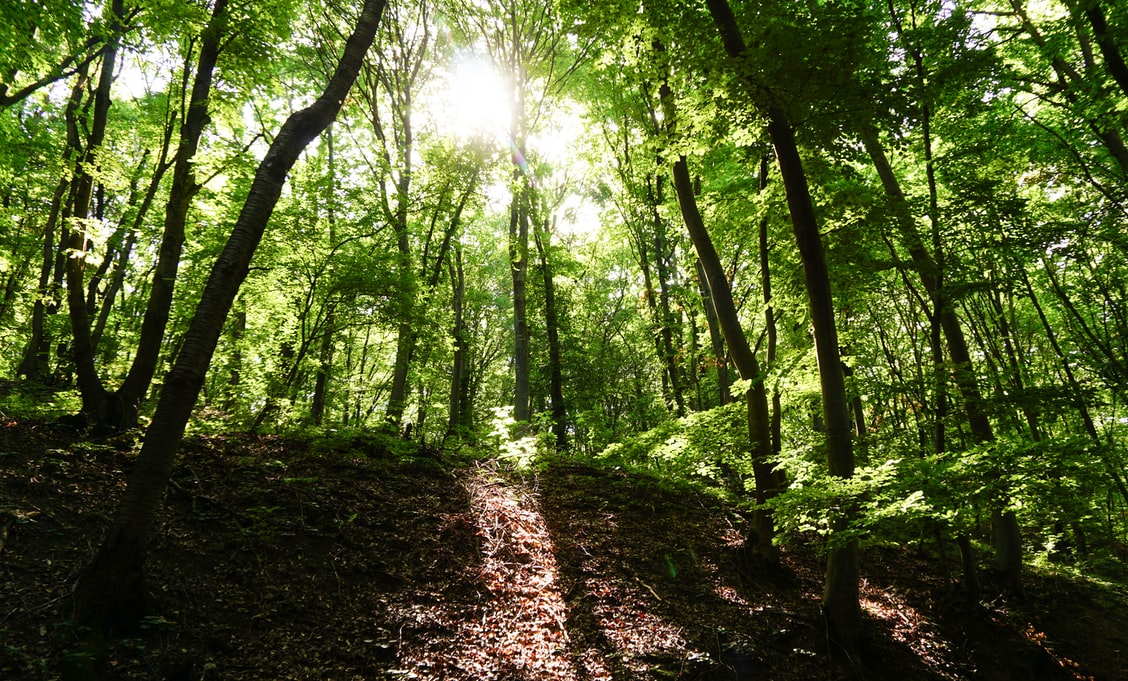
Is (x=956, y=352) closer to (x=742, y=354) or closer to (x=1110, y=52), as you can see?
(x=742, y=354)

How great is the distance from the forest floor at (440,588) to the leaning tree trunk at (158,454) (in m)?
0.24

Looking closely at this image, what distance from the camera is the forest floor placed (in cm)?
403

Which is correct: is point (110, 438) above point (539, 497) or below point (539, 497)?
above

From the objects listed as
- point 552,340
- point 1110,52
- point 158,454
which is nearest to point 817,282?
point 1110,52

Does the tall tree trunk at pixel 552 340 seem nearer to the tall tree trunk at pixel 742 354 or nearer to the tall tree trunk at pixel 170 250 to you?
the tall tree trunk at pixel 742 354

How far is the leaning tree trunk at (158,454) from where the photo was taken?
350 centimetres

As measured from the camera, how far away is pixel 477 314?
2550cm

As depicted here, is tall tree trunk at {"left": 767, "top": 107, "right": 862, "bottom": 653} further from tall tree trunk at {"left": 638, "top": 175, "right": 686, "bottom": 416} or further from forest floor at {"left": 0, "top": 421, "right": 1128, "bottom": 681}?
tall tree trunk at {"left": 638, "top": 175, "right": 686, "bottom": 416}

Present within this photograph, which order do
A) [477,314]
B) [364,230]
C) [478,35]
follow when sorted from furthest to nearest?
1. [477,314]
2. [478,35]
3. [364,230]

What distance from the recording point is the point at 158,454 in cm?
364

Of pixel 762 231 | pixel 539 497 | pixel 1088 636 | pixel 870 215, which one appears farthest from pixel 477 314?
pixel 1088 636

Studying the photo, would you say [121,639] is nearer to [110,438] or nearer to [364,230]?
[110,438]

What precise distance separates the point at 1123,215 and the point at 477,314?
22.6 meters

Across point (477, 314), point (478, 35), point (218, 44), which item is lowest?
point (218, 44)
